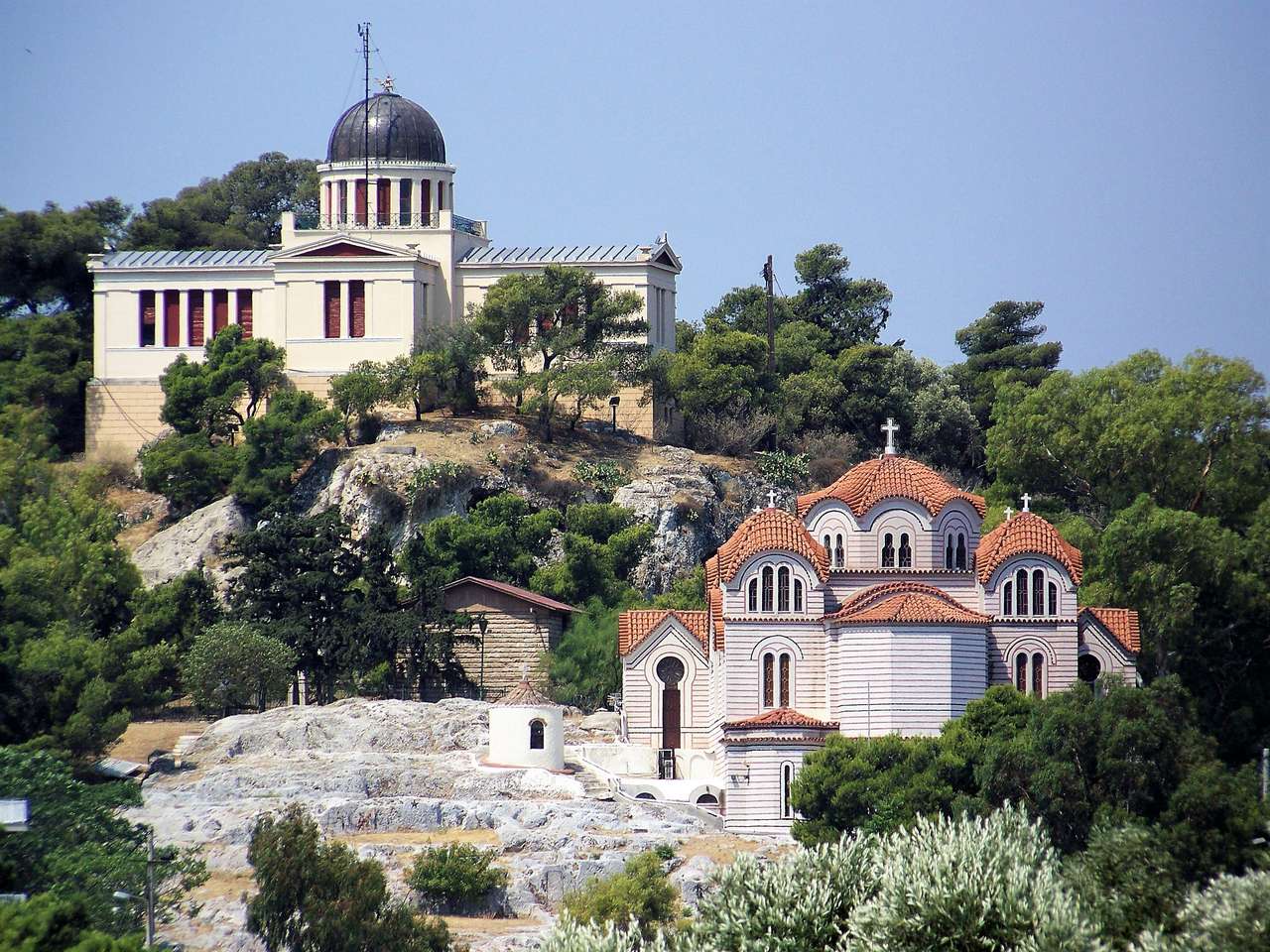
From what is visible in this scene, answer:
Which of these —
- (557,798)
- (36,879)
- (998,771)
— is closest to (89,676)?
(557,798)

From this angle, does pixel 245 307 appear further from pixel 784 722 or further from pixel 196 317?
pixel 784 722

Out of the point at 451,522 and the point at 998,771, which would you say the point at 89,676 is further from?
the point at 998,771

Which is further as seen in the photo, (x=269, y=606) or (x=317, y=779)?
(x=269, y=606)

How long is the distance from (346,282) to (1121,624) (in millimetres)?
37464

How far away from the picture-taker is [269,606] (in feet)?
299

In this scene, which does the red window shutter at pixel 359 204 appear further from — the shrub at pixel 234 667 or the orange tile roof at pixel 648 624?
the orange tile roof at pixel 648 624

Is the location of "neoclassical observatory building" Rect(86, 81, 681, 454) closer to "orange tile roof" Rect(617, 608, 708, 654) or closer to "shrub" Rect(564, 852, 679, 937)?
"orange tile roof" Rect(617, 608, 708, 654)

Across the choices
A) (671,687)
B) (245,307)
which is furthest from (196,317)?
(671,687)

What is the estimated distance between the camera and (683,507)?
10081 centimetres

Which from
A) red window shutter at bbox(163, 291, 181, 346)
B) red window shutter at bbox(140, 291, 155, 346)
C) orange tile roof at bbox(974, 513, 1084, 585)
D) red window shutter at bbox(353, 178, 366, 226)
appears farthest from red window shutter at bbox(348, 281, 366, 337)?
orange tile roof at bbox(974, 513, 1084, 585)

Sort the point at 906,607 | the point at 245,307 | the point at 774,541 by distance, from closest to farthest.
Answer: the point at 906,607 → the point at 774,541 → the point at 245,307

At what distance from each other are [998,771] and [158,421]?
4619 centimetres

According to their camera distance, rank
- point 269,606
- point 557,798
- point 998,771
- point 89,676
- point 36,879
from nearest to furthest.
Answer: point 36,879 → point 998,771 → point 557,798 → point 89,676 → point 269,606

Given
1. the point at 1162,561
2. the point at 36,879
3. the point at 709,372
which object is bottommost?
the point at 36,879
